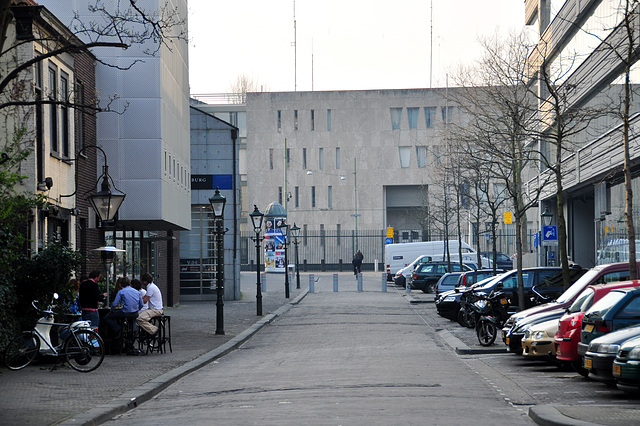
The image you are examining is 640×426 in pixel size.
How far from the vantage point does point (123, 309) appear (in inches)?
745

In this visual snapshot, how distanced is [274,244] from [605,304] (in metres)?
52.3

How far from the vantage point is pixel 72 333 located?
1538cm

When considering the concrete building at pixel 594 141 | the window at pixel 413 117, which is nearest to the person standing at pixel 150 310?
the concrete building at pixel 594 141

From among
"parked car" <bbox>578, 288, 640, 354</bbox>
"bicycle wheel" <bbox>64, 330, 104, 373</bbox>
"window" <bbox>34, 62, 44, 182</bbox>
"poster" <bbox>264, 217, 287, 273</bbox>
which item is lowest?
"bicycle wheel" <bbox>64, 330, 104, 373</bbox>

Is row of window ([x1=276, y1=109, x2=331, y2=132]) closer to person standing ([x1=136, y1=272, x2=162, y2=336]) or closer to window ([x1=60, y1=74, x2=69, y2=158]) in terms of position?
window ([x1=60, y1=74, x2=69, y2=158])

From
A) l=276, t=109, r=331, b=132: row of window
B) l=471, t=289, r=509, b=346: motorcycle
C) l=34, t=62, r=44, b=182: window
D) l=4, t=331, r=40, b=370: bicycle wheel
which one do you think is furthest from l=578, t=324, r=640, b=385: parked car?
l=276, t=109, r=331, b=132: row of window

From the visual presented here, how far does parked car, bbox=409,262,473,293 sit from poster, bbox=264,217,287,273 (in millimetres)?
17750

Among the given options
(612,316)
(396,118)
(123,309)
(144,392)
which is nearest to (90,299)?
(123,309)

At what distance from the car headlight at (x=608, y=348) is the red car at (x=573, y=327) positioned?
2025mm

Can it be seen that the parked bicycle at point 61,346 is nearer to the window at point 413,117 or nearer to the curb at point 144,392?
the curb at point 144,392

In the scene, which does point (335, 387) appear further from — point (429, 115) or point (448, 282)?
point (429, 115)

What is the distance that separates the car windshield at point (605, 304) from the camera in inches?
527

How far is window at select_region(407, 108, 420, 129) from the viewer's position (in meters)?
83.2

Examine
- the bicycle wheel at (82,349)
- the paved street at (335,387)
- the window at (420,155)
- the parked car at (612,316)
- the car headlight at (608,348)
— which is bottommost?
the paved street at (335,387)
